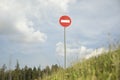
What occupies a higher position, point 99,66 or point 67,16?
point 67,16

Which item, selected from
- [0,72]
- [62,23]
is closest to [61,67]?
[62,23]

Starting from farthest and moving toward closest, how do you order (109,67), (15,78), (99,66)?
(15,78) → (99,66) → (109,67)

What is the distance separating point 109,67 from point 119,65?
1025 millimetres

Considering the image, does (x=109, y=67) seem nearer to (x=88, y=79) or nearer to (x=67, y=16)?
(x=88, y=79)

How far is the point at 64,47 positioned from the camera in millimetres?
15570

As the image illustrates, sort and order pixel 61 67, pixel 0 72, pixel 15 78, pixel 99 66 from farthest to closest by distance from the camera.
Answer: pixel 15 78, pixel 0 72, pixel 61 67, pixel 99 66

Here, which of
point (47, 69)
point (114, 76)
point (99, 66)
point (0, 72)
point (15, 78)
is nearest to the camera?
point (114, 76)

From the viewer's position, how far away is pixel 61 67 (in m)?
15.3

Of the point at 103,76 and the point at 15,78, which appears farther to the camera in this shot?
the point at 15,78

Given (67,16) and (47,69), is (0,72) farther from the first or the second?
(67,16)

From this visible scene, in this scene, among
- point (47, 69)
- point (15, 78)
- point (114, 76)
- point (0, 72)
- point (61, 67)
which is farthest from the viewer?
point (15, 78)

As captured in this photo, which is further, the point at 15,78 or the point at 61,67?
the point at 15,78

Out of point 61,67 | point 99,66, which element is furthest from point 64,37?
point 99,66

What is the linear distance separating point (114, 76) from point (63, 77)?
332 cm
